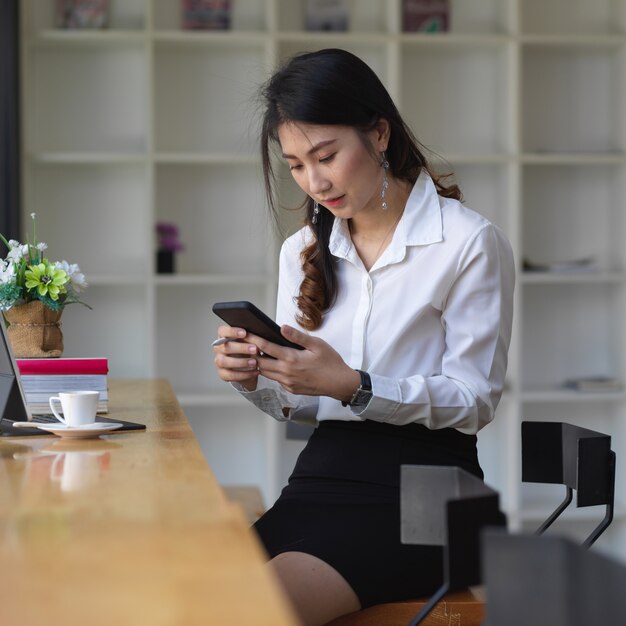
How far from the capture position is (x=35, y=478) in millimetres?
1406

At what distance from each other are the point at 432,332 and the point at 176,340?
269cm

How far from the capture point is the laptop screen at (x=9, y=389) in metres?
1.85

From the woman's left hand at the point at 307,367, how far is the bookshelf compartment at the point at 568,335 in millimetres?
3049

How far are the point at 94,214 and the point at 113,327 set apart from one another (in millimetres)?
507

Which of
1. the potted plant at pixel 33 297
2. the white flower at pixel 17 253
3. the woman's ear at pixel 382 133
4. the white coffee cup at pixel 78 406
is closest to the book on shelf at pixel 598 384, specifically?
the woman's ear at pixel 382 133

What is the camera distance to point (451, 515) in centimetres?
109

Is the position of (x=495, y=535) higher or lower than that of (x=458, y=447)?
higher

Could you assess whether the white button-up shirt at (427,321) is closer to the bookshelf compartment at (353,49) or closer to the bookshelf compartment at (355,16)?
the bookshelf compartment at (353,49)

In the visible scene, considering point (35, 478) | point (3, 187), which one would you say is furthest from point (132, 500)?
point (3, 187)

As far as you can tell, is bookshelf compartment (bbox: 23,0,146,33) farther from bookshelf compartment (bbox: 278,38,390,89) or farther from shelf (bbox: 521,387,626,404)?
shelf (bbox: 521,387,626,404)

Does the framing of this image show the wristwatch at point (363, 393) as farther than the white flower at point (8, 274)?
No

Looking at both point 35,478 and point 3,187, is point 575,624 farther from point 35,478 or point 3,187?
point 3,187

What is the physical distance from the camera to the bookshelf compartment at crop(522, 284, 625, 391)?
4.76m

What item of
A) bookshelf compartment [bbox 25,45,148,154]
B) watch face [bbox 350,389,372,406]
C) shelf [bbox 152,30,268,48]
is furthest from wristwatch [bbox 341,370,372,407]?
bookshelf compartment [bbox 25,45,148,154]
